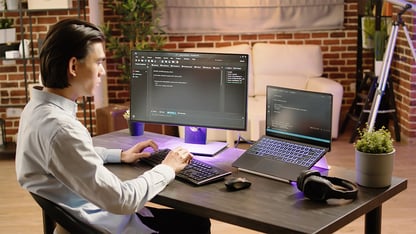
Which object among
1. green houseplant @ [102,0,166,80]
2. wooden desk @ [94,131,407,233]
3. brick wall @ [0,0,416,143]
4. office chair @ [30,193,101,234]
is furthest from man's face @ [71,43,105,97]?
brick wall @ [0,0,416,143]

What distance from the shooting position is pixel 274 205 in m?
2.28

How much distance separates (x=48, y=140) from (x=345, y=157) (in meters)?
3.74

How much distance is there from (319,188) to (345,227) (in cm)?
183

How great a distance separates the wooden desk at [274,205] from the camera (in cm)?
213

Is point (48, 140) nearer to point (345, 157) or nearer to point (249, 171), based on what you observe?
point (249, 171)

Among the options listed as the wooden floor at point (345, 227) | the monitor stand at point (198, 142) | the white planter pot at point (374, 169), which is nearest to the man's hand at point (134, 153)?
the monitor stand at point (198, 142)

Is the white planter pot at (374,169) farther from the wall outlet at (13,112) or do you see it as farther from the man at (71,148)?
the wall outlet at (13,112)

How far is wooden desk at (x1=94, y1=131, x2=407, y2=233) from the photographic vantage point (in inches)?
83.8

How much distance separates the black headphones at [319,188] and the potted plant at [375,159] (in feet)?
0.30

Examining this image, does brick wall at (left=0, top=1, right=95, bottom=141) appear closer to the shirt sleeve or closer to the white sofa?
the white sofa

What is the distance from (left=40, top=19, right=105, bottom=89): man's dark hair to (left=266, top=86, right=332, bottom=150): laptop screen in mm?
922

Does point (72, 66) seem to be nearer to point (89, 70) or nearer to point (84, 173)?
point (89, 70)

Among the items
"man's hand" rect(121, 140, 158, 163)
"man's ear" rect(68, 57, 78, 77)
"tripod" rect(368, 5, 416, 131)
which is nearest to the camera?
"man's ear" rect(68, 57, 78, 77)

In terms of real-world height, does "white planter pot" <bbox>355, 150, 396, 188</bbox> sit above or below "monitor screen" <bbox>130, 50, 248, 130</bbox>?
below
